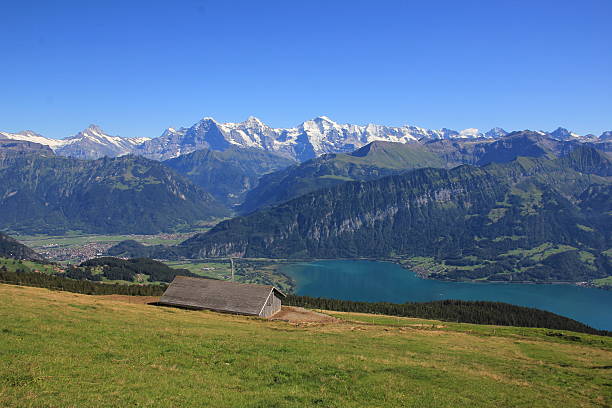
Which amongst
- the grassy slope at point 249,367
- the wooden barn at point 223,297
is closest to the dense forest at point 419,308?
the wooden barn at point 223,297

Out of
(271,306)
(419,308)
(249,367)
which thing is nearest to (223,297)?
(271,306)

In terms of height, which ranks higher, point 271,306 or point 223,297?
point 223,297

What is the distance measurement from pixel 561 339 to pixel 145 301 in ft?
191

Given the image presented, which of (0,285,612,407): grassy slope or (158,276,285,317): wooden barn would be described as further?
(158,276,285,317): wooden barn

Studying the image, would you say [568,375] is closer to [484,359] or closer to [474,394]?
[484,359]

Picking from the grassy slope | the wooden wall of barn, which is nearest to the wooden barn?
the wooden wall of barn

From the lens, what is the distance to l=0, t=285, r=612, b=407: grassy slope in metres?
23.0

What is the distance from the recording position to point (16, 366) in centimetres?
2441

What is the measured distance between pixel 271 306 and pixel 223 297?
6870mm

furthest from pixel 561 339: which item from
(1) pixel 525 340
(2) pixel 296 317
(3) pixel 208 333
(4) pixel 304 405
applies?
(4) pixel 304 405

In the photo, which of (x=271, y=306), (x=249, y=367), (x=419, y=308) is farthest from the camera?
(x=419, y=308)

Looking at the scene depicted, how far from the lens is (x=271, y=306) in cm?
6762

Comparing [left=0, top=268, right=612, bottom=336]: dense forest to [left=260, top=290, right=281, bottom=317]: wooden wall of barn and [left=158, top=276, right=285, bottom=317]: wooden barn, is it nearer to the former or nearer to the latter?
[left=260, top=290, right=281, bottom=317]: wooden wall of barn

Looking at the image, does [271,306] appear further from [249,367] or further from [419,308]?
[419,308]
